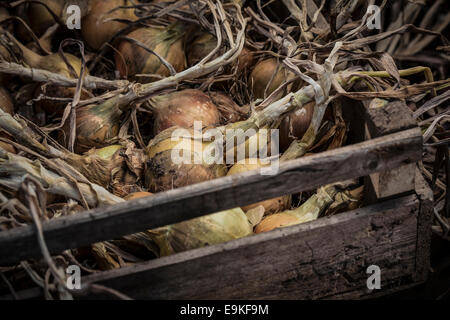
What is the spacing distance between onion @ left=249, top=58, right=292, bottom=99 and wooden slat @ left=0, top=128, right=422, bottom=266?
0.49 meters

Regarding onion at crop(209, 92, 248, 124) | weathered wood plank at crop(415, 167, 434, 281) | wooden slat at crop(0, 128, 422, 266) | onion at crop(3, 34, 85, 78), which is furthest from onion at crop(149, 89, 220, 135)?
weathered wood plank at crop(415, 167, 434, 281)

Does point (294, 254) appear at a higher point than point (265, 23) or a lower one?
lower

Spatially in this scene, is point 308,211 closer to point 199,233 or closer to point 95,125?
point 199,233

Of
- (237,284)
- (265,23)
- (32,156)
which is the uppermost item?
(265,23)

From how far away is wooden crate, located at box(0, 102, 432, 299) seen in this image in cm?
84

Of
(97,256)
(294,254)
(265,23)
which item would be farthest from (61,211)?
(265,23)

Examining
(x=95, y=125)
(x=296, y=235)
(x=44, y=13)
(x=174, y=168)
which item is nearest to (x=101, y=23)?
(x=44, y=13)

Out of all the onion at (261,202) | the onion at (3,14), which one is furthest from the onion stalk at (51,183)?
the onion at (3,14)

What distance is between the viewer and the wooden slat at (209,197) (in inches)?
32.6

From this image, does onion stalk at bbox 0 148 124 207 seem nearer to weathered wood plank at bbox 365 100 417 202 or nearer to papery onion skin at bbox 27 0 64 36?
weathered wood plank at bbox 365 100 417 202

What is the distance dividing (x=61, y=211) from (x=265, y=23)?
74cm

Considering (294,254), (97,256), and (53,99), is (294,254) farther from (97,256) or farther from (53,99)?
(53,99)

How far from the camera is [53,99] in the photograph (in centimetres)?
128

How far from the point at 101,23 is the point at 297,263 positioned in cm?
94
